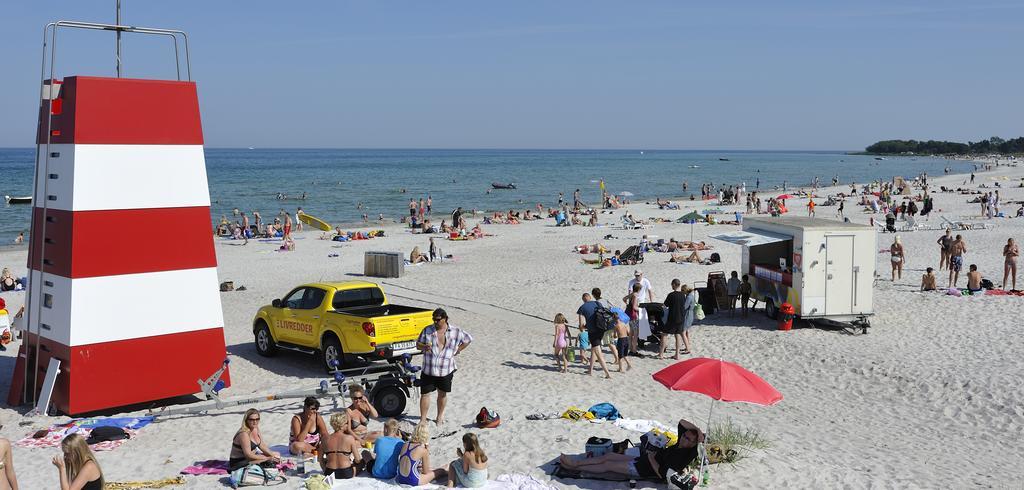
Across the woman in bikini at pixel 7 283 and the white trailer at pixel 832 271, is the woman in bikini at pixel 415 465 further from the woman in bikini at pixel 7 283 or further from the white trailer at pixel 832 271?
the woman in bikini at pixel 7 283

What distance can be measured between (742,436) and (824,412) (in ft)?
7.50

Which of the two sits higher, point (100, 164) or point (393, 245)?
point (100, 164)

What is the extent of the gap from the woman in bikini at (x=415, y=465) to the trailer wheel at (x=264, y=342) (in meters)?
7.21

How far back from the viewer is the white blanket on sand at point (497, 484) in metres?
8.65

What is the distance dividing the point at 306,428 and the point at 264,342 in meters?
6.16

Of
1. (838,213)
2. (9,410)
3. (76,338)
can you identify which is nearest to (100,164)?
(76,338)

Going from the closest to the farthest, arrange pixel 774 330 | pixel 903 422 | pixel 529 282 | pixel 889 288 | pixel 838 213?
pixel 903 422, pixel 774 330, pixel 889 288, pixel 529 282, pixel 838 213

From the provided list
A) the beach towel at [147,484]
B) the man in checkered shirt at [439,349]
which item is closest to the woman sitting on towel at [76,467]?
the beach towel at [147,484]

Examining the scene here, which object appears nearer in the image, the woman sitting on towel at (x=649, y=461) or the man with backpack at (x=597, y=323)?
the woman sitting on towel at (x=649, y=461)

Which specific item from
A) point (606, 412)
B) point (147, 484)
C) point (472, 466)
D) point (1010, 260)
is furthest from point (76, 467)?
point (1010, 260)

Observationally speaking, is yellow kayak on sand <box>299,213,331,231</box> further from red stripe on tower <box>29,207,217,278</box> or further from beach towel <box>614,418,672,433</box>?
beach towel <box>614,418,672,433</box>

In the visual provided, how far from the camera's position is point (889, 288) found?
2050cm

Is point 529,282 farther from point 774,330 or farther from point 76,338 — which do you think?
point 76,338

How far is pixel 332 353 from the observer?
14.0 metres
